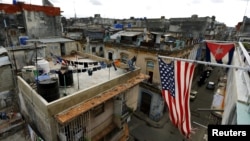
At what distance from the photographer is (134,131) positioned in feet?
63.2

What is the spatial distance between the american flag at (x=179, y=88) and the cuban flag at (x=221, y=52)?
5914mm

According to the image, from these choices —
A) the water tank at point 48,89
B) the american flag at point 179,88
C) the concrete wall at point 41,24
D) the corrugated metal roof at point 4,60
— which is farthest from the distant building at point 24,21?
the american flag at point 179,88

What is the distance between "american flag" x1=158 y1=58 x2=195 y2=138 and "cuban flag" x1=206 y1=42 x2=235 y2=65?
5.91 metres

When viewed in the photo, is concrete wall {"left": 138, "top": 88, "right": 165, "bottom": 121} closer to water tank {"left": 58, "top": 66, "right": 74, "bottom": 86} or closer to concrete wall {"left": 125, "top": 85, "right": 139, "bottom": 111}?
concrete wall {"left": 125, "top": 85, "right": 139, "bottom": 111}

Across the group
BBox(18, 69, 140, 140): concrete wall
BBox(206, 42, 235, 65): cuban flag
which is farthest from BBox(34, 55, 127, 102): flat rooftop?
BBox(206, 42, 235, 65): cuban flag

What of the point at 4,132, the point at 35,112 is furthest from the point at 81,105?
the point at 4,132

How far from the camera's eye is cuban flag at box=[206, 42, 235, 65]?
9855 mm

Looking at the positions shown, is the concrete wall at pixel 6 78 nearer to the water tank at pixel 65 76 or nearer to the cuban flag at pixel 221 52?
the water tank at pixel 65 76

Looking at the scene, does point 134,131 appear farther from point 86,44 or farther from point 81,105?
point 86,44

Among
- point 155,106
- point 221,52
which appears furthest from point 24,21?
point 221,52

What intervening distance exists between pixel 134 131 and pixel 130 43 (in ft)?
41.6

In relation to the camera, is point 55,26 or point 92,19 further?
point 92,19

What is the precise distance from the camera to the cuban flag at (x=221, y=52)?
388 inches

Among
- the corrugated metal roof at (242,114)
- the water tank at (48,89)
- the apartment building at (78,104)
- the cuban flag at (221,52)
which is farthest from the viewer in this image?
the cuban flag at (221,52)
